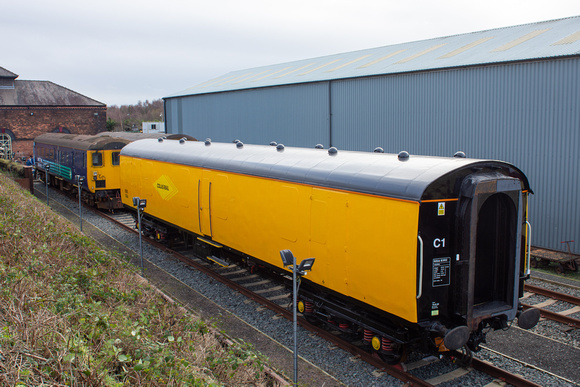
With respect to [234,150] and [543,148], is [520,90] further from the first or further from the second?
[234,150]

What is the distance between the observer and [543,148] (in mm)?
15734

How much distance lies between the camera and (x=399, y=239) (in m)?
7.11

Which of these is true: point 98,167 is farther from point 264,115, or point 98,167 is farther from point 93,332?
point 93,332

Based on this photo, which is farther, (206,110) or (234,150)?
(206,110)

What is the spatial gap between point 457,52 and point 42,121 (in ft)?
142

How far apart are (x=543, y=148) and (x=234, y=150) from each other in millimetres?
9986

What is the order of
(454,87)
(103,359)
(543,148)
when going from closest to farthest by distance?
(103,359) → (543,148) → (454,87)

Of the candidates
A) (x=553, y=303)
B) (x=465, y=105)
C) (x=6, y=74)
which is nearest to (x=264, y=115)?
(x=465, y=105)

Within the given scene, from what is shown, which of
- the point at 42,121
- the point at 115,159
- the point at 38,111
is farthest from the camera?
the point at 42,121

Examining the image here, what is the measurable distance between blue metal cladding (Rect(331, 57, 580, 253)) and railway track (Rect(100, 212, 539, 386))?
9116mm

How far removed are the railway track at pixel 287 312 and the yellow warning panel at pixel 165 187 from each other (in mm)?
1983

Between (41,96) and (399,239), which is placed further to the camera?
(41,96)

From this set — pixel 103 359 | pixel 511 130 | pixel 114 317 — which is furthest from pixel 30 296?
pixel 511 130

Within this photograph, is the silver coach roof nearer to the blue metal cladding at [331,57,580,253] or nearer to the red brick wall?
the blue metal cladding at [331,57,580,253]
